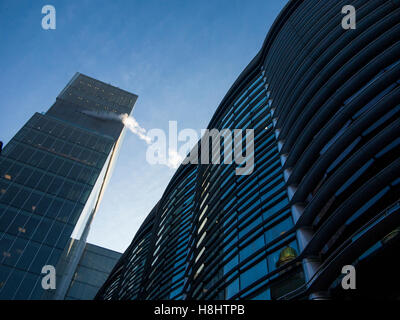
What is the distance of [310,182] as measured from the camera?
19.3 metres

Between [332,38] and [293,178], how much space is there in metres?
13.0

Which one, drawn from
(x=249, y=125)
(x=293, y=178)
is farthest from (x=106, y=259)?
(x=293, y=178)

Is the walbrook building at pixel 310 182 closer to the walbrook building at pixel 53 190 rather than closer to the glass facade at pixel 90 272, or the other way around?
the walbrook building at pixel 53 190

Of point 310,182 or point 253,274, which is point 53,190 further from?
point 310,182

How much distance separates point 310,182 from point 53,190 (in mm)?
73465

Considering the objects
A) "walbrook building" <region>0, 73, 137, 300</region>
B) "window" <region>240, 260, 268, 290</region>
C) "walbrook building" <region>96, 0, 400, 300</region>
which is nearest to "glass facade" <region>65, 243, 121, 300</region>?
"walbrook building" <region>0, 73, 137, 300</region>

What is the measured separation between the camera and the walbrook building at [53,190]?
211ft

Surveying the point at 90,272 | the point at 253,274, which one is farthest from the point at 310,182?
the point at 90,272

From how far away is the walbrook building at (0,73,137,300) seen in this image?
211ft

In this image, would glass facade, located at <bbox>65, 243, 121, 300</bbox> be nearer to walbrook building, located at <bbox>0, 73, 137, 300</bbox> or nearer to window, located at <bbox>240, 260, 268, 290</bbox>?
walbrook building, located at <bbox>0, 73, 137, 300</bbox>

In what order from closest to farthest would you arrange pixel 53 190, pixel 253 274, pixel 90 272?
pixel 253 274 → pixel 53 190 → pixel 90 272
